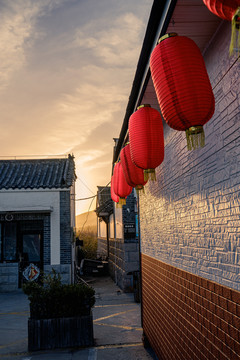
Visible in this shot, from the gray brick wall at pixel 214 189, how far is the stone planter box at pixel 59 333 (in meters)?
3.01

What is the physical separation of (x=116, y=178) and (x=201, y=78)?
14.4ft

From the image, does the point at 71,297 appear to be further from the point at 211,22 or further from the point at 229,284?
the point at 211,22

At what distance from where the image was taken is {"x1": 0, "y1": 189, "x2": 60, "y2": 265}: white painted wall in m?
14.2

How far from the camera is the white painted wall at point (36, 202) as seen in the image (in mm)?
14227

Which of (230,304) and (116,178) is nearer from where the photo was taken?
(230,304)

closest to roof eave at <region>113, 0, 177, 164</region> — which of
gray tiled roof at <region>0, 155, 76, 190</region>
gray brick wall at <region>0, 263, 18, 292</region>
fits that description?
gray tiled roof at <region>0, 155, 76, 190</region>

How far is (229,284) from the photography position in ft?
8.74

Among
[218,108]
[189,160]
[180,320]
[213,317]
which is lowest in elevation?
[180,320]

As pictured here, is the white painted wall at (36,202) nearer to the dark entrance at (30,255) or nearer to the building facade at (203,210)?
the dark entrance at (30,255)

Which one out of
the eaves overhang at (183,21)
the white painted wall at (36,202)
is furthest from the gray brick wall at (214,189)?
the white painted wall at (36,202)

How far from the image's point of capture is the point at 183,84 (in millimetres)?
2506

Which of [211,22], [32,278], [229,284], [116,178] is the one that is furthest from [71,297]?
[32,278]

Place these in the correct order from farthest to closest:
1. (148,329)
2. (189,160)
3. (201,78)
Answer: (148,329) < (189,160) < (201,78)

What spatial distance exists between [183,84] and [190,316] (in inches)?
100
